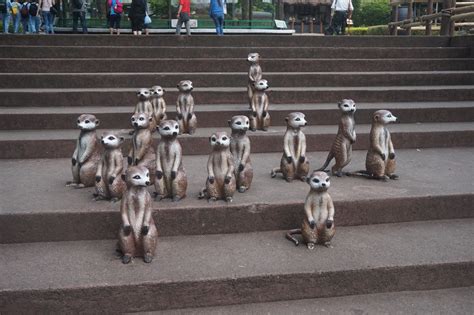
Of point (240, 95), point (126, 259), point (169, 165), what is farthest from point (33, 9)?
point (126, 259)

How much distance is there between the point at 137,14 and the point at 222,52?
15.3 ft

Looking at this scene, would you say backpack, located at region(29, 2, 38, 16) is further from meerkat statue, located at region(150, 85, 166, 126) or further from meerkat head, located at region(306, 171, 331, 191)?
meerkat head, located at region(306, 171, 331, 191)

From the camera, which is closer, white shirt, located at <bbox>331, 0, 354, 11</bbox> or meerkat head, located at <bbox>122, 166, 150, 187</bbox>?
meerkat head, located at <bbox>122, 166, 150, 187</bbox>

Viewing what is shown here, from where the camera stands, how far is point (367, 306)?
367 cm

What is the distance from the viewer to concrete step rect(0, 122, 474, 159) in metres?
5.92

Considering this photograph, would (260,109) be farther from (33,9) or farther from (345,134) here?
(33,9)

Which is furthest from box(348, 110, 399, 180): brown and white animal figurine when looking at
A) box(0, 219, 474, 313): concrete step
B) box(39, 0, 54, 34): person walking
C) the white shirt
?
box(39, 0, 54, 34): person walking

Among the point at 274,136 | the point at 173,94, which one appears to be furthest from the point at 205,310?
the point at 173,94

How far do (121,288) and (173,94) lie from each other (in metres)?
4.72

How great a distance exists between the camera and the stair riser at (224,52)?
8.93m

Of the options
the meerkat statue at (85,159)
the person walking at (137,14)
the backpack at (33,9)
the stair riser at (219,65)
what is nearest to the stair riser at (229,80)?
the stair riser at (219,65)

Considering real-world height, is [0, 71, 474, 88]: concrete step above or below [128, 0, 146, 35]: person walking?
below

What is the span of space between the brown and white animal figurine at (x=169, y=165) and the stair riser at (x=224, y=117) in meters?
2.55

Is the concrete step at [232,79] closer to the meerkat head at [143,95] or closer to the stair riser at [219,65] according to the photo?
the stair riser at [219,65]
